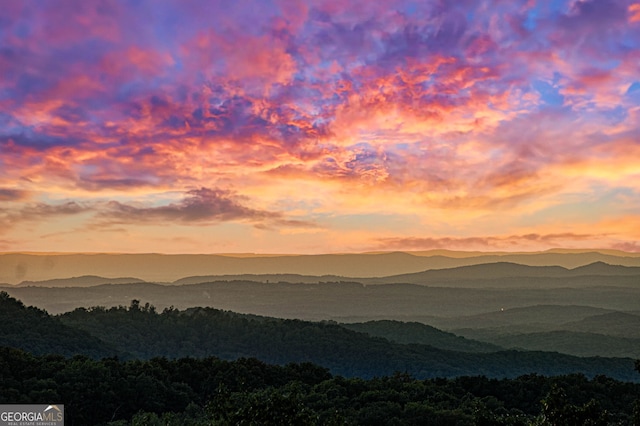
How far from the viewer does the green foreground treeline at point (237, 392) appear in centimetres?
5822

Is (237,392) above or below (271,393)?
below

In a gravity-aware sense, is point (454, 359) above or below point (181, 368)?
below

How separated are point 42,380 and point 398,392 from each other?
138 feet

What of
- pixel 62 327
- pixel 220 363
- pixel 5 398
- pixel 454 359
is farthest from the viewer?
pixel 454 359

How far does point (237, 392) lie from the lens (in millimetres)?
60031

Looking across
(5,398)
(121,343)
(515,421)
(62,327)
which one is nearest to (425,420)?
(515,421)

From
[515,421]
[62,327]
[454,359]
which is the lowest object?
[454,359]

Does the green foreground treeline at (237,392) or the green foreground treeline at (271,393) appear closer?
the green foreground treeline at (271,393)

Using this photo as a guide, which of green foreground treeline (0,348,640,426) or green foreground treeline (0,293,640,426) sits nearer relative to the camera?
green foreground treeline (0,293,640,426)

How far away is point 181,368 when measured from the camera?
88.4 metres

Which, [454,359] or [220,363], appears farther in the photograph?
[454,359]

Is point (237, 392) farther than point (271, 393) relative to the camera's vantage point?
Yes

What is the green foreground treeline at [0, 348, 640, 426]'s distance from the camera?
2292 inches

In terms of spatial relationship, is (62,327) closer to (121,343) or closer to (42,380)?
(121,343)
